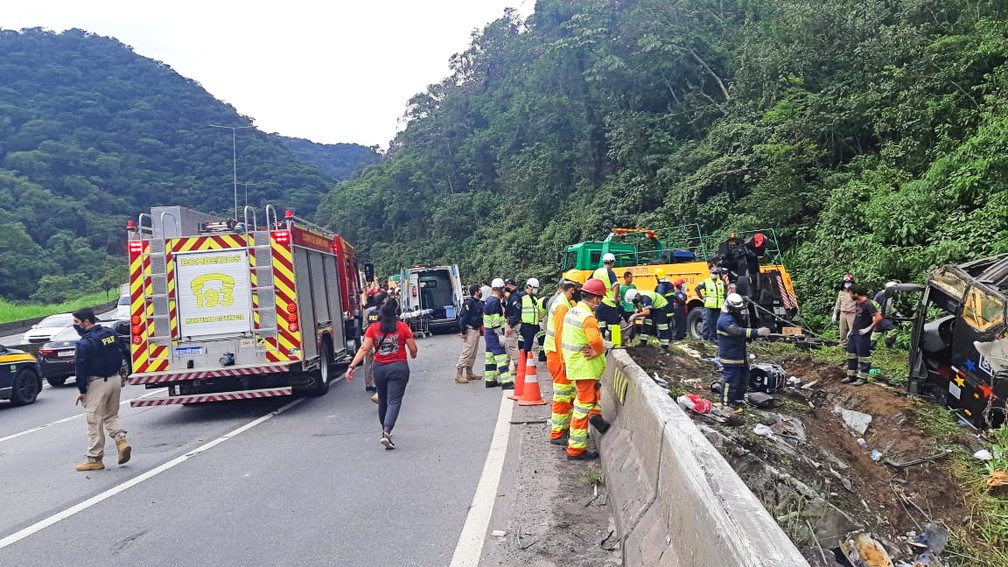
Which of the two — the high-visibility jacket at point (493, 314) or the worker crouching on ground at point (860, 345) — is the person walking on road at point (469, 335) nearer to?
the high-visibility jacket at point (493, 314)

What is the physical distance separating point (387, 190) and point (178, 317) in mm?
47415

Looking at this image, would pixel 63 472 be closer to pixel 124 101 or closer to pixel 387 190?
pixel 387 190

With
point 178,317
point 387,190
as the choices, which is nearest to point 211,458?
point 178,317

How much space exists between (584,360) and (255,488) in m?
3.20

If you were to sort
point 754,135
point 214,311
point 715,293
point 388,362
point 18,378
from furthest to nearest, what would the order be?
point 754,135 → point 18,378 → point 715,293 → point 214,311 → point 388,362

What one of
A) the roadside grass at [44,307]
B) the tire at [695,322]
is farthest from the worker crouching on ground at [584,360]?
the roadside grass at [44,307]

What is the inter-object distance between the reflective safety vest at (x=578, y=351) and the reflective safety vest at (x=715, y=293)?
626cm

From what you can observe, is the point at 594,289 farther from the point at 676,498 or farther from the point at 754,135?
the point at 754,135

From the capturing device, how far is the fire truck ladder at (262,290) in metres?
9.85

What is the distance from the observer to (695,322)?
14.6m

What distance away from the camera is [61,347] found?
50.1ft

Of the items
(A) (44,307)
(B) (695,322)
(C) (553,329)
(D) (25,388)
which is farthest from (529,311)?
(A) (44,307)

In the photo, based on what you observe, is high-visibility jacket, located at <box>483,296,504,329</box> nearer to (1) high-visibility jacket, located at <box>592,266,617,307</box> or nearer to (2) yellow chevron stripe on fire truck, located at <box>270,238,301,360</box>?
(1) high-visibility jacket, located at <box>592,266,617,307</box>

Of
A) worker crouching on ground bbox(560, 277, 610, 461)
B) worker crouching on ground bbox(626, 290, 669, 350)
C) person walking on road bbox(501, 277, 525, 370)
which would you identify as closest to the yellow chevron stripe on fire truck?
person walking on road bbox(501, 277, 525, 370)
